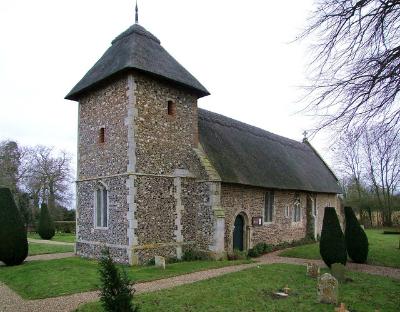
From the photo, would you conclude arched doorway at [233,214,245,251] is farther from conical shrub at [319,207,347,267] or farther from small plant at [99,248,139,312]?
small plant at [99,248,139,312]

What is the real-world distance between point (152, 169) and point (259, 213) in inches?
287

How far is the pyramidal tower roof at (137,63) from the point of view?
1552 cm

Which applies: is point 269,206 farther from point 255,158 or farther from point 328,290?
point 328,290

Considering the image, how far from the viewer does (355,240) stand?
1606 centimetres

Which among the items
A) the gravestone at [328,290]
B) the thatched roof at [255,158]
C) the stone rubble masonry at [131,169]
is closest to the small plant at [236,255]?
the thatched roof at [255,158]

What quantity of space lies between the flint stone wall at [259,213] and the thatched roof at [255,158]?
0.62 meters

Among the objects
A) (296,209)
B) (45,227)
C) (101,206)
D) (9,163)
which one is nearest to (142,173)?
(101,206)

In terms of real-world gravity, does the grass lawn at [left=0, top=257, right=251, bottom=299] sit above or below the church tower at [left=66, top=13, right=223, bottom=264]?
below

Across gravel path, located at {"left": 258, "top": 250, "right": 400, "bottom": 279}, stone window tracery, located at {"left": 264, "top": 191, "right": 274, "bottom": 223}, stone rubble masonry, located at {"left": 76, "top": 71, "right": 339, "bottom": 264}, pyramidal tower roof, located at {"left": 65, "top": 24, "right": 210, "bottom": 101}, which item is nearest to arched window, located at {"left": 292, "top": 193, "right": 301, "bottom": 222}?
stone window tracery, located at {"left": 264, "top": 191, "right": 274, "bottom": 223}

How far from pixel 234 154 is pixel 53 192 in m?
33.2

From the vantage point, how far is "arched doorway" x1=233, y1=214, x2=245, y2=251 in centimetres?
1802

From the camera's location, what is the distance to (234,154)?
19.9 meters

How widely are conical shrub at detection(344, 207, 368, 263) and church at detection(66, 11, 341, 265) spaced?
4750mm

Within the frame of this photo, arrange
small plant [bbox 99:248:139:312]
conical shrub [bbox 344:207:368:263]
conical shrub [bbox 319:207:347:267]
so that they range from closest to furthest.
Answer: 1. small plant [bbox 99:248:139:312]
2. conical shrub [bbox 319:207:347:267]
3. conical shrub [bbox 344:207:368:263]
